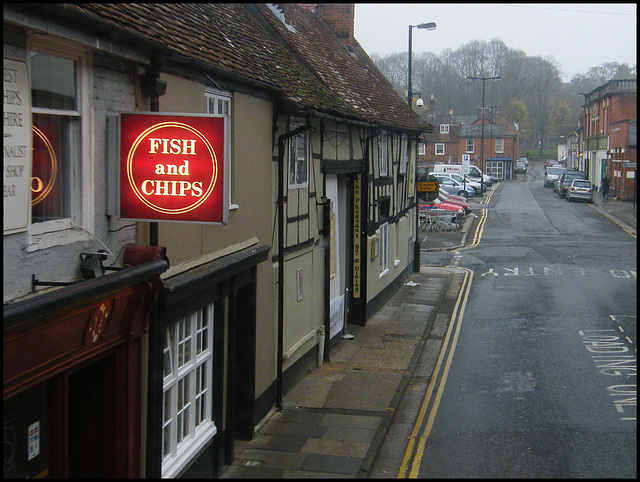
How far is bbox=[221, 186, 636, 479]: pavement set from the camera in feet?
29.0

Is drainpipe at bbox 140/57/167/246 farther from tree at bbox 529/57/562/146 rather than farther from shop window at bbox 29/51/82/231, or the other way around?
tree at bbox 529/57/562/146

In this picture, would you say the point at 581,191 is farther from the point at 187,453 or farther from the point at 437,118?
the point at 187,453

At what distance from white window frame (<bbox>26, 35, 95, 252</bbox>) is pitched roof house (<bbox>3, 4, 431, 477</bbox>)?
1cm

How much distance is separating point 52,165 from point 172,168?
1.03m

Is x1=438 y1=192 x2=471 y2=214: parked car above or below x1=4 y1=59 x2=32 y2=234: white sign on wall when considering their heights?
below

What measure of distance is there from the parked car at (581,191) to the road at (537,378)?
25150mm

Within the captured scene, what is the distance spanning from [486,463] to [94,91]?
6.37 metres

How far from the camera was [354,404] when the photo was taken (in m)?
11.1

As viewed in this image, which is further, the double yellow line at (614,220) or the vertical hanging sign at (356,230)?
the double yellow line at (614,220)

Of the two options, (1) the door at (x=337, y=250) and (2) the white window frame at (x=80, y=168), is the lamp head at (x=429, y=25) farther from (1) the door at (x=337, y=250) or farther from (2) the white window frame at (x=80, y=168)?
(2) the white window frame at (x=80, y=168)

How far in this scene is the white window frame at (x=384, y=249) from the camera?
63.1ft

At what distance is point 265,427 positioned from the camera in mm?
10125

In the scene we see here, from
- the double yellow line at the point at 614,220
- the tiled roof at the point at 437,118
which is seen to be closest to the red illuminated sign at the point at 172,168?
the double yellow line at the point at 614,220

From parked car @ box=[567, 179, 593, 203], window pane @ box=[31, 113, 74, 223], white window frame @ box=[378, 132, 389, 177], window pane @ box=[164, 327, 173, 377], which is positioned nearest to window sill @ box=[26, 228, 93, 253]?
window pane @ box=[31, 113, 74, 223]
